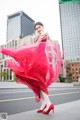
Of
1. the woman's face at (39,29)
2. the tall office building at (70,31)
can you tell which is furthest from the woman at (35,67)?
the tall office building at (70,31)

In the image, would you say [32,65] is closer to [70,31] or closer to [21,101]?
[21,101]

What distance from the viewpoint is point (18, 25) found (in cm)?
18925

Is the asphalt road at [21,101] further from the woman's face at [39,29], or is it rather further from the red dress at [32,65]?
the woman's face at [39,29]

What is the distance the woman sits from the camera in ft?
14.4

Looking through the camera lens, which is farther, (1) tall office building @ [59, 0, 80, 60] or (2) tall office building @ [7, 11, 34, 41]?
(2) tall office building @ [7, 11, 34, 41]

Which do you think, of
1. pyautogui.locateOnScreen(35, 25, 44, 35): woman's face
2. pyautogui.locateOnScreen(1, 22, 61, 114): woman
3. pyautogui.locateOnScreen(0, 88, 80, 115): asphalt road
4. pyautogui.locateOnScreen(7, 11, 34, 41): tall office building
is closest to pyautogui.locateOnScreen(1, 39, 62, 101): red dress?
pyautogui.locateOnScreen(1, 22, 61, 114): woman

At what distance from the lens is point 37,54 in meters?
4.45

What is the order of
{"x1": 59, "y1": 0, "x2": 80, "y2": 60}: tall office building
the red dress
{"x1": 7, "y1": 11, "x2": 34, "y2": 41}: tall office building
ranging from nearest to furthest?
1. the red dress
2. {"x1": 59, "y1": 0, "x2": 80, "y2": 60}: tall office building
3. {"x1": 7, "y1": 11, "x2": 34, "y2": 41}: tall office building

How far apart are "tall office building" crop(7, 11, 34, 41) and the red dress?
18023 cm

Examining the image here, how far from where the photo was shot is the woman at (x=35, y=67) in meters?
4.39

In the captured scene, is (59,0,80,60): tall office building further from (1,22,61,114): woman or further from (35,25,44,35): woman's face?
(1,22,61,114): woman

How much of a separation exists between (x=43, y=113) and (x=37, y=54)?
1.21 meters

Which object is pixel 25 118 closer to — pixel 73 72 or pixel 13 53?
pixel 13 53

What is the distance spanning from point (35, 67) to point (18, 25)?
7398 inches
